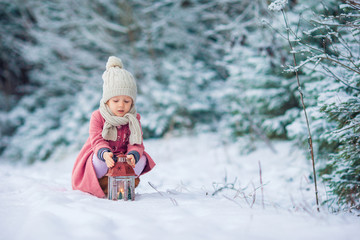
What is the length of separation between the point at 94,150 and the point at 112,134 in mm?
199

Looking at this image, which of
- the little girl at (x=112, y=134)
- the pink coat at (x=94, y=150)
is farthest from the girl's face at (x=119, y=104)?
the pink coat at (x=94, y=150)

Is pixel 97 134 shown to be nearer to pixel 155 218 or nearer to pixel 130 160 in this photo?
pixel 130 160

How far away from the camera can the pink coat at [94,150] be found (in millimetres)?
2367

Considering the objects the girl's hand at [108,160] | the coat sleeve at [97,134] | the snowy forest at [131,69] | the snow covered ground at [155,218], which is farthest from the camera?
the snowy forest at [131,69]

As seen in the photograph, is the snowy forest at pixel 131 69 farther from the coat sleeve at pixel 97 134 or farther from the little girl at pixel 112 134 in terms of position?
the coat sleeve at pixel 97 134

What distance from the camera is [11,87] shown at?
1002 cm

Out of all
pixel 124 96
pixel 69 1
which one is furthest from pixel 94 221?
pixel 69 1

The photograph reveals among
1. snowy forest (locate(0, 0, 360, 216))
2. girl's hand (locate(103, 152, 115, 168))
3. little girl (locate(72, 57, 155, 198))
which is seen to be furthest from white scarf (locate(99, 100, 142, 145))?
snowy forest (locate(0, 0, 360, 216))

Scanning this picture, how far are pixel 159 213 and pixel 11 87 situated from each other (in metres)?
10.1

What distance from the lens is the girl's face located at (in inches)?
96.2

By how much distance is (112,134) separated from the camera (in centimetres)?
244

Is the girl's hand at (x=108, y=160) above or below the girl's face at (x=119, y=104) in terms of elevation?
below

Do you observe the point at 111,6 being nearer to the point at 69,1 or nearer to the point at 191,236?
the point at 69,1

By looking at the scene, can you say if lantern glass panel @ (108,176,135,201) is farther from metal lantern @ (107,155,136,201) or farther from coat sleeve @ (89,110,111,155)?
coat sleeve @ (89,110,111,155)
